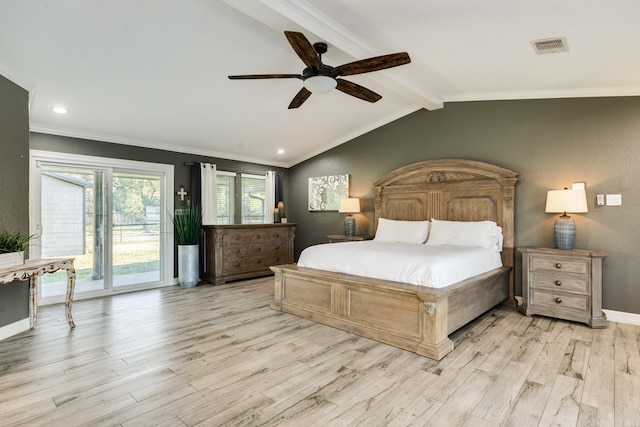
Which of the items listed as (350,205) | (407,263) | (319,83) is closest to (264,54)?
(319,83)

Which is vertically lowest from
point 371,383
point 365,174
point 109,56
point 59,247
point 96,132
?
point 371,383

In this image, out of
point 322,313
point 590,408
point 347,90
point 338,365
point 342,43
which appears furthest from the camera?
point 322,313

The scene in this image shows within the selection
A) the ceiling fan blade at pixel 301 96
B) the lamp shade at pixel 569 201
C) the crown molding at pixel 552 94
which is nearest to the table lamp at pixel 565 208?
the lamp shade at pixel 569 201

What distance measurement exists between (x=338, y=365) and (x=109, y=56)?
3449 mm

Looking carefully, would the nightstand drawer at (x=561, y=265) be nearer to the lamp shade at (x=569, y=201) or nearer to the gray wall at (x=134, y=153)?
the lamp shade at (x=569, y=201)

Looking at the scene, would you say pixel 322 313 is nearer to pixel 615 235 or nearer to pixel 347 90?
A: pixel 347 90

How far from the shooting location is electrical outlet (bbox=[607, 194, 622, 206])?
3.78 metres

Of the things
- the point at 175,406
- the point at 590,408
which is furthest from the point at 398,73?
the point at 175,406

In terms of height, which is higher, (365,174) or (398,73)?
(398,73)

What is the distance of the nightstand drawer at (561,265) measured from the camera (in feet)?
11.7

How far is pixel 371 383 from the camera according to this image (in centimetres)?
239

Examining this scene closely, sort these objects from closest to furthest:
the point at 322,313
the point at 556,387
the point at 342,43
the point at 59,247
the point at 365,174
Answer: the point at 556,387, the point at 342,43, the point at 322,313, the point at 59,247, the point at 365,174

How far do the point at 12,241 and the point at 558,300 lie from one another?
563cm

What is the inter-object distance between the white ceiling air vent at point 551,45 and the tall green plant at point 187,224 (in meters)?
5.08
